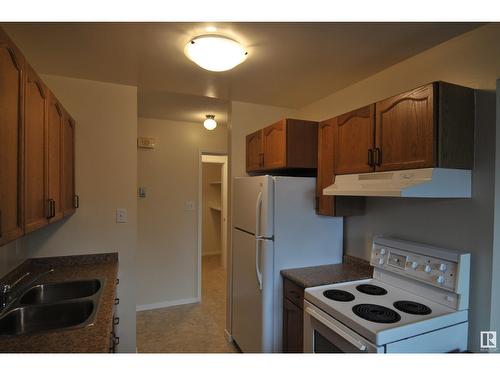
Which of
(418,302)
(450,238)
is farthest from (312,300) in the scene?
(450,238)

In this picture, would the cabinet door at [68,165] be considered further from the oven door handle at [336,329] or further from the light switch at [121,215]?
the oven door handle at [336,329]

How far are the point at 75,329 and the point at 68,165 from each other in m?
1.27

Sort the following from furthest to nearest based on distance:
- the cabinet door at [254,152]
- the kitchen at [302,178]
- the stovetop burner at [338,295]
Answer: the cabinet door at [254,152] < the stovetop burner at [338,295] < the kitchen at [302,178]

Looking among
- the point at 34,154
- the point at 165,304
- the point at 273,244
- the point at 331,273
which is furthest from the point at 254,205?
the point at 165,304

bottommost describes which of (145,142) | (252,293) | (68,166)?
(252,293)

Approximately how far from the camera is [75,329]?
1176 mm

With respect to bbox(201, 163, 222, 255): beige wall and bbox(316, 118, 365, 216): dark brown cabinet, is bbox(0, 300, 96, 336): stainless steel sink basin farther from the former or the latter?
bbox(201, 163, 222, 255): beige wall

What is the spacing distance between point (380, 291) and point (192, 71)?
2.04 meters

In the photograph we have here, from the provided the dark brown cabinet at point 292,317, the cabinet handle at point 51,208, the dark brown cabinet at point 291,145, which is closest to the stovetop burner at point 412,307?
the dark brown cabinet at point 292,317

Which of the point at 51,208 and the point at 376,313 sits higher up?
the point at 51,208

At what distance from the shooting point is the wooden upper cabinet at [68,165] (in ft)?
6.06

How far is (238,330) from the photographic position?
8.27 ft

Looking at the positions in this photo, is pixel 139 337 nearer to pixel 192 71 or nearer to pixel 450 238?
pixel 192 71

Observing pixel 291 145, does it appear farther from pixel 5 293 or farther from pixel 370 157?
pixel 5 293
